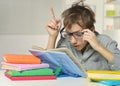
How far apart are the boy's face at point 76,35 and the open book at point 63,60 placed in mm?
262

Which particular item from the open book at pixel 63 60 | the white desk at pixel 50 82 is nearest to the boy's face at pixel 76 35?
the open book at pixel 63 60

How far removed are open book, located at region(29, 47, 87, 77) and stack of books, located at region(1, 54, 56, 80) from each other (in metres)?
0.04

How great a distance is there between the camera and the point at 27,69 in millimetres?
1160

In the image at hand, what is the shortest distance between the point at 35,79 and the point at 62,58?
0.16 m

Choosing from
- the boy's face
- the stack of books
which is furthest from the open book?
the boy's face

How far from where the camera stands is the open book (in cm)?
114

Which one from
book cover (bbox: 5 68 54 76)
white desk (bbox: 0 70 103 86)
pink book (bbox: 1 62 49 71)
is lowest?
white desk (bbox: 0 70 103 86)

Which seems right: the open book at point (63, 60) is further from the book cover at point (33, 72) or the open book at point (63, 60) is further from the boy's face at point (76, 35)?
the boy's face at point (76, 35)

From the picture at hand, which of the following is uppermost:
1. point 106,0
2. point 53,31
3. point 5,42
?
point 106,0

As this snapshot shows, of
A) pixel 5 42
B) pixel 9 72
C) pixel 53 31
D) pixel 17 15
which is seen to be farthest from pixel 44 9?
pixel 9 72

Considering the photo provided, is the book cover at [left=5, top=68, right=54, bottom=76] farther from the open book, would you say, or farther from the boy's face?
the boy's face

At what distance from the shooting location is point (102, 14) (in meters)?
3.45

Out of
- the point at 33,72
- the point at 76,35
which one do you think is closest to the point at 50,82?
the point at 33,72

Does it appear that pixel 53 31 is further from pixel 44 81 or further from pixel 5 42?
pixel 5 42
